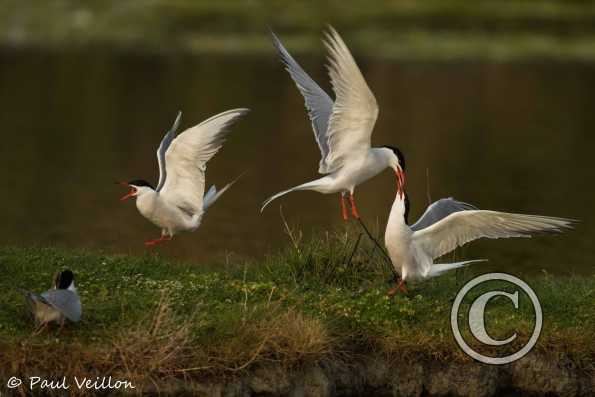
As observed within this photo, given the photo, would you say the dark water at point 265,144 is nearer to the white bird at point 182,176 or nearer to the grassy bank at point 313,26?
the grassy bank at point 313,26

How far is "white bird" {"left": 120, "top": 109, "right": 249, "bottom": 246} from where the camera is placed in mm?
8773

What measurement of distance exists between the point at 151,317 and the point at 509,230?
2445mm

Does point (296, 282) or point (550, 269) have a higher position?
point (296, 282)

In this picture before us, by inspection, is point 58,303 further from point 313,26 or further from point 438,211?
point 313,26

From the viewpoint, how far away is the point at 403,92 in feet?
107

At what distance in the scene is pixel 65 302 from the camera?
720 cm

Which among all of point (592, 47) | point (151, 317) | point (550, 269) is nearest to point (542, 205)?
point (550, 269)

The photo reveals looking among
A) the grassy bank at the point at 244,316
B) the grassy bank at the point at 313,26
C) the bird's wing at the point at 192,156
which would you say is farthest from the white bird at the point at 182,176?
the grassy bank at the point at 313,26

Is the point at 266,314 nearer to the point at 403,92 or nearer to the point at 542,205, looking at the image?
the point at 542,205

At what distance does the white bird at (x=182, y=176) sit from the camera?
28.8ft

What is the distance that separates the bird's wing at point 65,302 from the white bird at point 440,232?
2122 mm

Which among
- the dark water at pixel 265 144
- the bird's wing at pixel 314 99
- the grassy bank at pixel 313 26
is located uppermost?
the bird's wing at pixel 314 99

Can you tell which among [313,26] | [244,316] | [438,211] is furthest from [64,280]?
[313,26]

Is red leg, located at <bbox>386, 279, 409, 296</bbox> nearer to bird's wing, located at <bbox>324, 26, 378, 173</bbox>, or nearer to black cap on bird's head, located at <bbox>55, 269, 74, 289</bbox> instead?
bird's wing, located at <bbox>324, 26, 378, 173</bbox>
